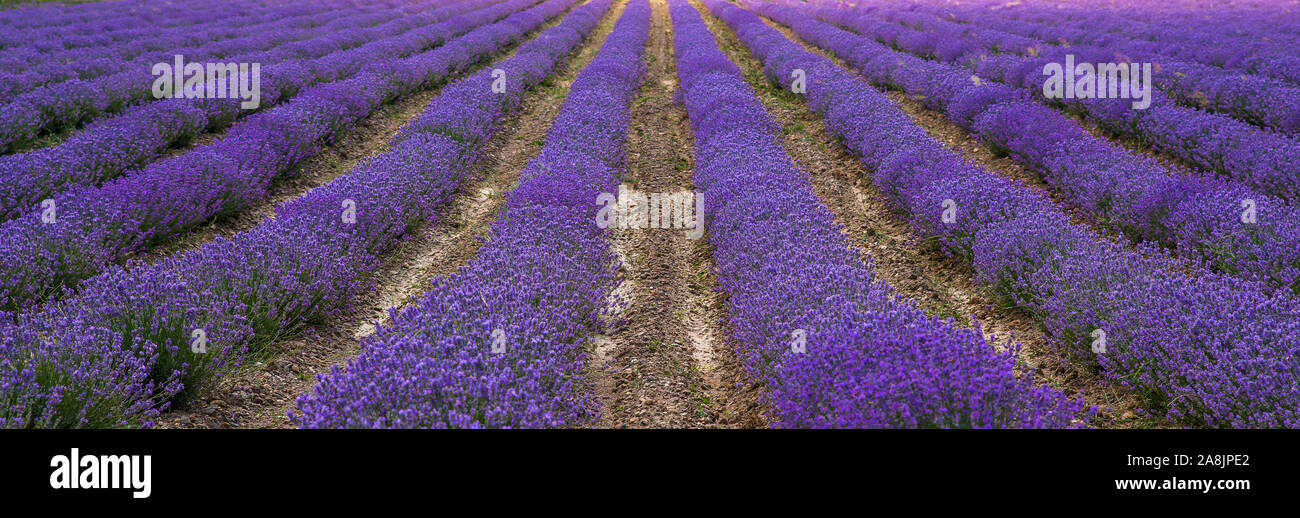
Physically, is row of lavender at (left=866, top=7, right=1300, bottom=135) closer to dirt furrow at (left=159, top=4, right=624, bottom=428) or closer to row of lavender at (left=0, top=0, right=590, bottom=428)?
dirt furrow at (left=159, top=4, right=624, bottom=428)

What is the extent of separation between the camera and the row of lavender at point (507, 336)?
240 centimetres

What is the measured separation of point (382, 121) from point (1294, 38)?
13.2 meters

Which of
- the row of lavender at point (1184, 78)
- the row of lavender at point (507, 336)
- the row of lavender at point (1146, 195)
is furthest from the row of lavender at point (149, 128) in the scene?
the row of lavender at point (1184, 78)

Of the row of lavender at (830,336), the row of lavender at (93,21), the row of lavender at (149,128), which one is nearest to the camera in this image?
the row of lavender at (830,336)

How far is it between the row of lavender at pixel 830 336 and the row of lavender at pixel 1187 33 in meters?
7.41

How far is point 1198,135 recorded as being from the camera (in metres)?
6.24

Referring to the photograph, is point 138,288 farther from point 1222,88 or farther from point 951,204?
point 1222,88

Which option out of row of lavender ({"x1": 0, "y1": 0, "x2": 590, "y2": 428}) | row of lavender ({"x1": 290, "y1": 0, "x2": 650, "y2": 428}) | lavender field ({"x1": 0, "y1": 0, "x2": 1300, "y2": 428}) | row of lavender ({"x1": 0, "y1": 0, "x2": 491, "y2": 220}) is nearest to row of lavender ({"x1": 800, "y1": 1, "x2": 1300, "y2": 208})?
lavender field ({"x1": 0, "y1": 0, "x2": 1300, "y2": 428})

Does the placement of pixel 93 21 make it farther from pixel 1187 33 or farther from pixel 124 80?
pixel 1187 33

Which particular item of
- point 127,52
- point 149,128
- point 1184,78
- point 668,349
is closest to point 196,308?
point 668,349

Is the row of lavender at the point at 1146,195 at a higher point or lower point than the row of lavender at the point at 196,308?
higher

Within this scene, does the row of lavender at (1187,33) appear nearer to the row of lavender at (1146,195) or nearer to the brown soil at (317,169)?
the row of lavender at (1146,195)

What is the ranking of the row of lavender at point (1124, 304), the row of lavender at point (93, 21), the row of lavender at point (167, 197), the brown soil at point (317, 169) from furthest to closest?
1. the row of lavender at point (93, 21)
2. the brown soil at point (317, 169)
3. the row of lavender at point (167, 197)
4. the row of lavender at point (1124, 304)

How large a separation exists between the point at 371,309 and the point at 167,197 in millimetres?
1976
